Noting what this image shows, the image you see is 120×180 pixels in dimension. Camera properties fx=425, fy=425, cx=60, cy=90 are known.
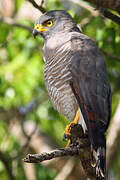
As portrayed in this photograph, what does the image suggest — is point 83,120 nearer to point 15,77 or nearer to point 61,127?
point 15,77

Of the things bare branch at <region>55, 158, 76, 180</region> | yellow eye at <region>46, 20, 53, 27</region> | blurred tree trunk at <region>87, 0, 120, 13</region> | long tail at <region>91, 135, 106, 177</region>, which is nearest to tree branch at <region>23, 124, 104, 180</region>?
long tail at <region>91, 135, 106, 177</region>

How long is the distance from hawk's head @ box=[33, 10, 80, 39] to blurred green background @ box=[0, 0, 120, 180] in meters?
0.33

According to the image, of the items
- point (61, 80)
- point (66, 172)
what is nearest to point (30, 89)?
point (66, 172)

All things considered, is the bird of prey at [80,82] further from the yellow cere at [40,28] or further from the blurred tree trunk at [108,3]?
the blurred tree trunk at [108,3]

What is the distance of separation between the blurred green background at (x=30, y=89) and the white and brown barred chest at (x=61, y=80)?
3.21 feet

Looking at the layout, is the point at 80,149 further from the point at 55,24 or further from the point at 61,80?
the point at 55,24

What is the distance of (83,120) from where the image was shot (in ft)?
14.1

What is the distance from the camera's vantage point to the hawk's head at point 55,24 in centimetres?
512

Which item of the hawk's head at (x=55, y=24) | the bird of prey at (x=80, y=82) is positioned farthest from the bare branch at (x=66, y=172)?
the hawk's head at (x=55, y=24)

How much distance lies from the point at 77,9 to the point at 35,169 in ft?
13.2

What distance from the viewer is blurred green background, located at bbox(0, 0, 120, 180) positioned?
6004mm

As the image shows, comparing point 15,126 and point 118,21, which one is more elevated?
point 118,21

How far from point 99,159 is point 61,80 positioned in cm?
101

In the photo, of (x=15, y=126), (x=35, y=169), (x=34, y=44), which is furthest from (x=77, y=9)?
(x=35, y=169)
